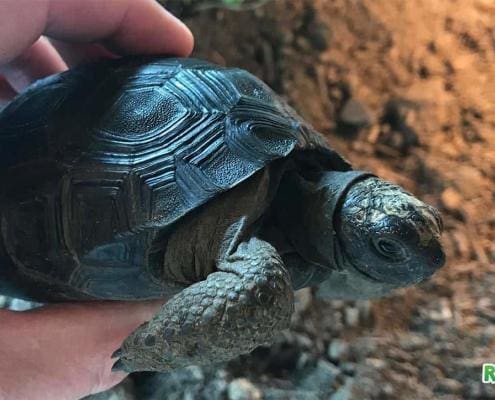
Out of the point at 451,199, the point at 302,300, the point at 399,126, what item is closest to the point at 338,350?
the point at 302,300

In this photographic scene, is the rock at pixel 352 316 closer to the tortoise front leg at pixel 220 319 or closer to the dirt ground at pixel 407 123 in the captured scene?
the dirt ground at pixel 407 123

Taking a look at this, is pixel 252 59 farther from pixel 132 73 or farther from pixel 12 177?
pixel 12 177

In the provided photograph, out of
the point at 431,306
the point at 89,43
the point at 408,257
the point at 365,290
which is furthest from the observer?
the point at 431,306

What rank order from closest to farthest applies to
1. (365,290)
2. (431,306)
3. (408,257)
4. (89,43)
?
(408,257) < (365,290) < (89,43) < (431,306)

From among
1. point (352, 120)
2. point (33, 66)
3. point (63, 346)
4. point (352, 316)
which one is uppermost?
point (33, 66)

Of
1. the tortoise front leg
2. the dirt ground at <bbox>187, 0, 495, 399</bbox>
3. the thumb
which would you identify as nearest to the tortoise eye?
the tortoise front leg

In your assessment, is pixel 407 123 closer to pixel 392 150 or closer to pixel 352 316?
pixel 392 150

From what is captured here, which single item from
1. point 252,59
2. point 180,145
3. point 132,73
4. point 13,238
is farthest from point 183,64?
point 252,59
